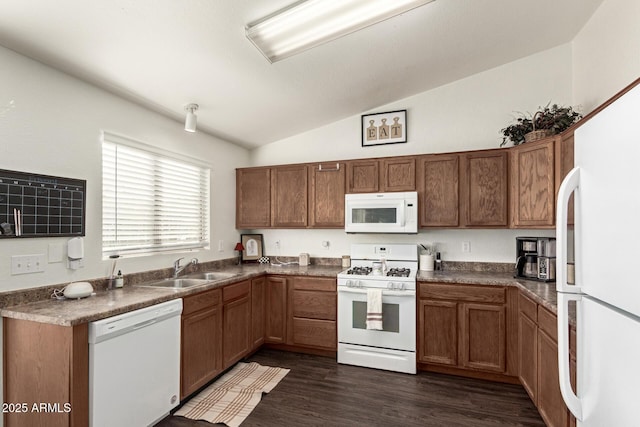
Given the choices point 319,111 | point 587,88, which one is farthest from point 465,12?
point 319,111

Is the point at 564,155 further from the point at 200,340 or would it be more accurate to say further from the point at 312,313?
the point at 200,340

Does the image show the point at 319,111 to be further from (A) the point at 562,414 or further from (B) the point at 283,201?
(A) the point at 562,414

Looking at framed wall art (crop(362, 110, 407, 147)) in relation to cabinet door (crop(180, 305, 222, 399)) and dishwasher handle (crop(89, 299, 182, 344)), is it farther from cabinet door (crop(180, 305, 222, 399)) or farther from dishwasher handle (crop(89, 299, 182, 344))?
dishwasher handle (crop(89, 299, 182, 344))

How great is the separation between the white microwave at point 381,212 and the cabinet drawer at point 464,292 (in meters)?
0.61

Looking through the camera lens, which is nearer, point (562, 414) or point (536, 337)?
point (562, 414)

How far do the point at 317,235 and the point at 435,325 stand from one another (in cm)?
176

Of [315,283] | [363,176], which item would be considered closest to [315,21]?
[363,176]

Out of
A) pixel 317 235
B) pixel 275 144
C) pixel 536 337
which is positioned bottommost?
pixel 536 337

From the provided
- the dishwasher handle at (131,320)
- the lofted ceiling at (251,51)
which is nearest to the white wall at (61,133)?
the lofted ceiling at (251,51)

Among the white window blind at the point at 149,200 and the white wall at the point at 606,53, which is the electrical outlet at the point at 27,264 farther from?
the white wall at the point at 606,53

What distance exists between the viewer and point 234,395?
8.63 ft

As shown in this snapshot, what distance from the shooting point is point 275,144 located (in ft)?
14.4

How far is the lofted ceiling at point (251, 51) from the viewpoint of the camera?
5.92 ft

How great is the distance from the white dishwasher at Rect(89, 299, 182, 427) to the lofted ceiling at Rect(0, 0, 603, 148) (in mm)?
1692
